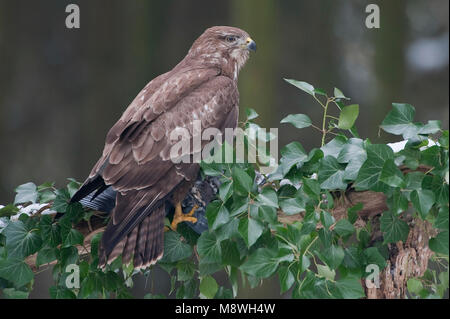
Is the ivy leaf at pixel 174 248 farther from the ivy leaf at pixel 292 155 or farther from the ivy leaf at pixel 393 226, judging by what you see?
the ivy leaf at pixel 393 226

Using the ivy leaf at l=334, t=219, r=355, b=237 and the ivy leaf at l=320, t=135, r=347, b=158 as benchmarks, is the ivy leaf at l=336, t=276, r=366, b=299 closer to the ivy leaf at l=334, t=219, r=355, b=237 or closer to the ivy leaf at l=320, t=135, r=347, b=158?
the ivy leaf at l=334, t=219, r=355, b=237

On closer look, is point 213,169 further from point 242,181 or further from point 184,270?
point 184,270

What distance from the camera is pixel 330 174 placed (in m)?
2.08

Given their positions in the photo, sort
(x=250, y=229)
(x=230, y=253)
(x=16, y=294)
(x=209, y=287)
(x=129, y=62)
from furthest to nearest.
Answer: (x=129, y=62) < (x=16, y=294) < (x=209, y=287) < (x=230, y=253) < (x=250, y=229)

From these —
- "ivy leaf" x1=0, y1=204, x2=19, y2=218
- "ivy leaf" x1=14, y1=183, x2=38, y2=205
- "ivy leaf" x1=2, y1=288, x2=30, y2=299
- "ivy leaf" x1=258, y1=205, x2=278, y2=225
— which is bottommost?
"ivy leaf" x1=2, y1=288, x2=30, y2=299

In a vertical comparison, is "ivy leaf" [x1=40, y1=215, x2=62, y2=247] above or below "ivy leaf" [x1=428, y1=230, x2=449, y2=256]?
below

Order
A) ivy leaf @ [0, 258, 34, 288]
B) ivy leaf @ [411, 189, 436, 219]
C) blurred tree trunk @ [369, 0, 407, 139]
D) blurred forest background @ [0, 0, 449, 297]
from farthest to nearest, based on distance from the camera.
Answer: blurred forest background @ [0, 0, 449, 297] → blurred tree trunk @ [369, 0, 407, 139] → ivy leaf @ [0, 258, 34, 288] → ivy leaf @ [411, 189, 436, 219]

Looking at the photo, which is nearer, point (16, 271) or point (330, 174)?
point (330, 174)

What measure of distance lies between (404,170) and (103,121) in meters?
4.77

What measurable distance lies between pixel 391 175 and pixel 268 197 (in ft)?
1.27

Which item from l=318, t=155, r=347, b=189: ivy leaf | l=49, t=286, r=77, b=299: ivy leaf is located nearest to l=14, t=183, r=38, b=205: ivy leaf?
l=49, t=286, r=77, b=299: ivy leaf

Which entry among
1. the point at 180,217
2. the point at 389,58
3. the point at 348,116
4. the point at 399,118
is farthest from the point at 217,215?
the point at 389,58

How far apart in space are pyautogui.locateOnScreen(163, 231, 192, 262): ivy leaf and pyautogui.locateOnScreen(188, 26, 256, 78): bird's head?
3.97ft

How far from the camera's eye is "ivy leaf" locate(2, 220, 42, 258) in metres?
2.41
